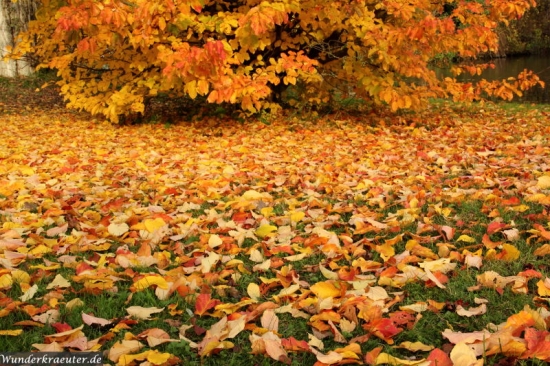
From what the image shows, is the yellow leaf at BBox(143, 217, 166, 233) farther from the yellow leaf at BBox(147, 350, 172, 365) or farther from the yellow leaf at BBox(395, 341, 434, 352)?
the yellow leaf at BBox(395, 341, 434, 352)

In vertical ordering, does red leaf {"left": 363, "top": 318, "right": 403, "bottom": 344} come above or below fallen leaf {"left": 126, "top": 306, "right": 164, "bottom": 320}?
above

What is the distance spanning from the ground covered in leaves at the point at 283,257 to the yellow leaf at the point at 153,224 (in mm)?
18

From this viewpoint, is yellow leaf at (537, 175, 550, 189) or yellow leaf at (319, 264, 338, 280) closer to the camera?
yellow leaf at (319, 264, 338, 280)

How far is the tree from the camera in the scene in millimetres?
6070

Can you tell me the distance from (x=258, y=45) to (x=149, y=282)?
4805 millimetres

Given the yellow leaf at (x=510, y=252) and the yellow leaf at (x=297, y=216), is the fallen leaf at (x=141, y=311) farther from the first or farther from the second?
the yellow leaf at (x=510, y=252)

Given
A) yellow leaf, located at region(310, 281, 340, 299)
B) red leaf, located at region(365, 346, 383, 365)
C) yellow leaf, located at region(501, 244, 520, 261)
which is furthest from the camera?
yellow leaf, located at region(501, 244, 520, 261)

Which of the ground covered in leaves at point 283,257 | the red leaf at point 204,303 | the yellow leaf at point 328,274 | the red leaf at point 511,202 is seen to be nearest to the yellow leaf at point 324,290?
the ground covered in leaves at point 283,257

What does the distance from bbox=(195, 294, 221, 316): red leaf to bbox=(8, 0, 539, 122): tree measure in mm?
3896

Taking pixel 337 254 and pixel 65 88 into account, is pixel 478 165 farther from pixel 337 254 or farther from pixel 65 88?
pixel 65 88

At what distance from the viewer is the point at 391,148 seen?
6.03 metres

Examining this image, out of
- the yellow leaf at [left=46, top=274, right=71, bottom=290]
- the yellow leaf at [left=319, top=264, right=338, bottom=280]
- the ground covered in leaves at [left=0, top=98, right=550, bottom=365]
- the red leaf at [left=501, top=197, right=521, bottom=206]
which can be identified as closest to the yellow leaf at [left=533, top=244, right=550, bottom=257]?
the ground covered in leaves at [left=0, top=98, right=550, bottom=365]

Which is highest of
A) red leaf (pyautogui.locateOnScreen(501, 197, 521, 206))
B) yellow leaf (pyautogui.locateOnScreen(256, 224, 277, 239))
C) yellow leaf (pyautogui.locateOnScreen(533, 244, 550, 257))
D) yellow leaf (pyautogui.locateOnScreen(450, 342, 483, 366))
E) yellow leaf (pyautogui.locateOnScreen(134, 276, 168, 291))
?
yellow leaf (pyautogui.locateOnScreen(450, 342, 483, 366))

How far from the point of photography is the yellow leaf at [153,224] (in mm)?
3252
